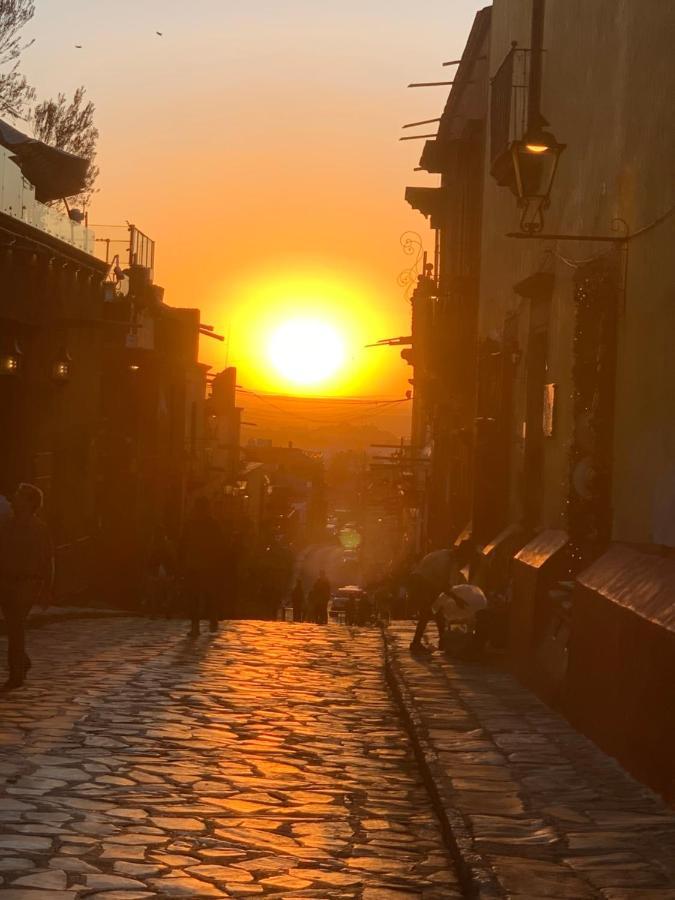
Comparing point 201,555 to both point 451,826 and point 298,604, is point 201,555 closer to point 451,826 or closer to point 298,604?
point 451,826

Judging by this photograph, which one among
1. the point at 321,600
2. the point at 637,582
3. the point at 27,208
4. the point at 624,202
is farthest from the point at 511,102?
the point at 321,600

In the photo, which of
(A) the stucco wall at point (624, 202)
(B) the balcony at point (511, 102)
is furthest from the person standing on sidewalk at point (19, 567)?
(B) the balcony at point (511, 102)

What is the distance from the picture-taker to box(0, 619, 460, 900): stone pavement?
6.53m

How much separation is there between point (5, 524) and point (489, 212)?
1268cm

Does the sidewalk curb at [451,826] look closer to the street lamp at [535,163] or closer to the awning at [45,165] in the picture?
the street lamp at [535,163]

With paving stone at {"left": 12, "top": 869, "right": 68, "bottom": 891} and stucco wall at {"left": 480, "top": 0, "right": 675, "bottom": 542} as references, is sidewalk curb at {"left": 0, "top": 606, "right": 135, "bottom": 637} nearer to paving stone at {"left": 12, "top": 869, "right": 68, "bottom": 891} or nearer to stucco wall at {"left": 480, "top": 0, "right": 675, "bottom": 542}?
stucco wall at {"left": 480, "top": 0, "right": 675, "bottom": 542}

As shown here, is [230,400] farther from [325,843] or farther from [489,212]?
[325,843]

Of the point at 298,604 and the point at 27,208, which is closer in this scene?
the point at 27,208

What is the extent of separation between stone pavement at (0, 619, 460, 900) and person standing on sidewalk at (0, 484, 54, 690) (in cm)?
29

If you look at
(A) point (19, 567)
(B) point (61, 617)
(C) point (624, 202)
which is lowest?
(B) point (61, 617)

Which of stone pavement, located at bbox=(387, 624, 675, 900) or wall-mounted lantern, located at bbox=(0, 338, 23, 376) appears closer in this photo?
stone pavement, located at bbox=(387, 624, 675, 900)

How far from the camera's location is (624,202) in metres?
12.2

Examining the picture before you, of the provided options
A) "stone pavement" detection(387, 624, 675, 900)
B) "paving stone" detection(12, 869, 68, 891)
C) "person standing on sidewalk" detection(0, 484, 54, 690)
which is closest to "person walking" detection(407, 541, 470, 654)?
"stone pavement" detection(387, 624, 675, 900)

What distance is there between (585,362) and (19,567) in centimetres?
501
